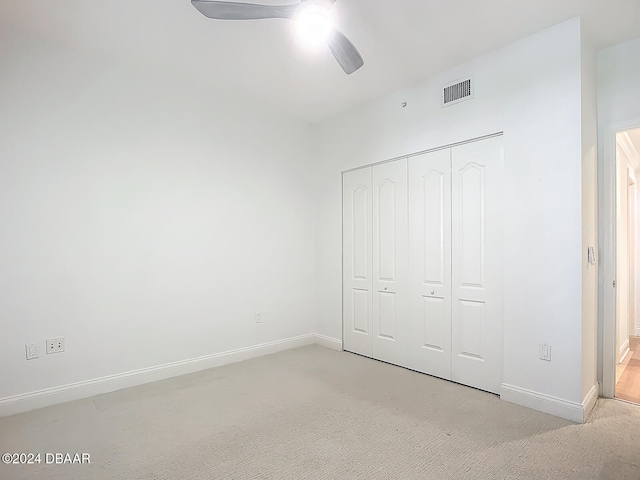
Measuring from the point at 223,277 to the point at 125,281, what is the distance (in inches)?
36.9

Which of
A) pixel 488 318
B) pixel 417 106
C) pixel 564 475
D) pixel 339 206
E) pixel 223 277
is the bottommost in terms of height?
pixel 564 475

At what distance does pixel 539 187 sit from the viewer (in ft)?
8.72

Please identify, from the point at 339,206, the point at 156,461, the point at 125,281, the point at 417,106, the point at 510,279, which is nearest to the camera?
the point at 156,461

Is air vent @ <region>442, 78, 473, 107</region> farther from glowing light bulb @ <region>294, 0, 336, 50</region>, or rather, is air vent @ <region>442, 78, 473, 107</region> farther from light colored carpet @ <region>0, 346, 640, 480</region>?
light colored carpet @ <region>0, 346, 640, 480</region>

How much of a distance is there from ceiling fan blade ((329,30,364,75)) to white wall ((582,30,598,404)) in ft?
5.38

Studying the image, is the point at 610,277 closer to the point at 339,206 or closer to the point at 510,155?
the point at 510,155

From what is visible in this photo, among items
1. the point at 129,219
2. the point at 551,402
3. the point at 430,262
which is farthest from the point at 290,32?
the point at 551,402

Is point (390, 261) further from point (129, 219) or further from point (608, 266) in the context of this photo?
point (129, 219)

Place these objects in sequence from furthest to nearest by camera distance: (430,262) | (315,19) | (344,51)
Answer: (430,262), (344,51), (315,19)

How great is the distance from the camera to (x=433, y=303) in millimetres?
3355

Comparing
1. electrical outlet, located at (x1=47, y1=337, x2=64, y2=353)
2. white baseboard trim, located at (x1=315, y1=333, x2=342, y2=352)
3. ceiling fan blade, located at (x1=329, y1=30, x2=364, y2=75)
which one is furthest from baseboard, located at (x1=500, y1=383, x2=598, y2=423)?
electrical outlet, located at (x1=47, y1=337, x2=64, y2=353)

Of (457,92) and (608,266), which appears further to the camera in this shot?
(457,92)

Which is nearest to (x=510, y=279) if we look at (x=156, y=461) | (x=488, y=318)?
(x=488, y=318)

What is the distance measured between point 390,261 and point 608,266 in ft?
5.85
